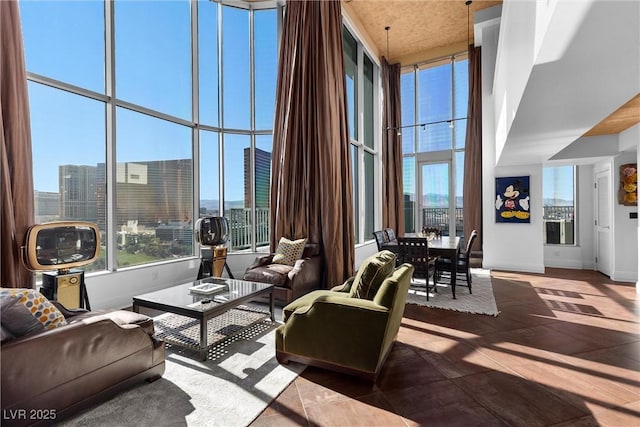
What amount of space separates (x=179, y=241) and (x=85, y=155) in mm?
1868

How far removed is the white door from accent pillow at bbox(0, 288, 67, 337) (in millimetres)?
7681

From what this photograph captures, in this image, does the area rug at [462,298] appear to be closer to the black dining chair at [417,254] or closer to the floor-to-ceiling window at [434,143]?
the black dining chair at [417,254]

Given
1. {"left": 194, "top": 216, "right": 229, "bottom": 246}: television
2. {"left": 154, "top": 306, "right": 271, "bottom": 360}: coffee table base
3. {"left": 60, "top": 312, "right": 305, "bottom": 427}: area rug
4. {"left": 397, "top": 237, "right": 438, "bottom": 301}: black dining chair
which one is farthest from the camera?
{"left": 194, "top": 216, "right": 229, "bottom": 246}: television

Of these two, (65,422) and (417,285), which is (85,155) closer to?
(65,422)

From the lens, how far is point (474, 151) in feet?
23.2

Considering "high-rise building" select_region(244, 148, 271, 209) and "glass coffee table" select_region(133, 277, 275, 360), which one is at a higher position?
"high-rise building" select_region(244, 148, 271, 209)

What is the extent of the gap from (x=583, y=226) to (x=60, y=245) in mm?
8599

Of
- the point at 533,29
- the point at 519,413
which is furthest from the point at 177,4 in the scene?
the point at 519,413

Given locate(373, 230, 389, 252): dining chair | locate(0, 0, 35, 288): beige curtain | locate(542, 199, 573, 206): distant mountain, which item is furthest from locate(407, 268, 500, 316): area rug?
locate(0, 0, 35, 288): beige curtain

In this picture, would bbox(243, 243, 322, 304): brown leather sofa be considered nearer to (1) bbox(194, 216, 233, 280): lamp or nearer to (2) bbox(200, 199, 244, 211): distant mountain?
(1) bbox(194, 216, 233, 280): lamp

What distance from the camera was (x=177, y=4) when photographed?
5023 mm

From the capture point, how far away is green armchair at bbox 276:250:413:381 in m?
2.13

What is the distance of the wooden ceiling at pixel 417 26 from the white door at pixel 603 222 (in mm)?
1143

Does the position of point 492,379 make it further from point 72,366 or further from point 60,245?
point 60,245
